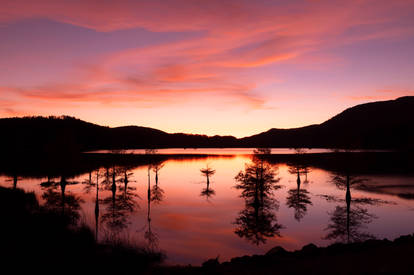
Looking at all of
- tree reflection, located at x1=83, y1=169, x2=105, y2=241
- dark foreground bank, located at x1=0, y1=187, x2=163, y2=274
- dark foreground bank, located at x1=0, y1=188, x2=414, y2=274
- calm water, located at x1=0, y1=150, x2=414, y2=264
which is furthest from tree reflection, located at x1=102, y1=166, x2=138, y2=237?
dark foreground bank, located at x1=0, y1=188, x2=414, y2=274

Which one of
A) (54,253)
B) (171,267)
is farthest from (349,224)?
(54,253)

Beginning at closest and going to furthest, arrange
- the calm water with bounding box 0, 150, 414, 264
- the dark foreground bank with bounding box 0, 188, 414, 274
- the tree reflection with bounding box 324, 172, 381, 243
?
the dark foreground bank with bounding box 0, 188, 414, 274, the calm water with bounding box 0, 150, 414, 264, the tree reflection with bounding box 324, 172, 381, 243

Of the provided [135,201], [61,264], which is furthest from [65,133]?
[61,264]

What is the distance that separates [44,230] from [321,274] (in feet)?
67.2

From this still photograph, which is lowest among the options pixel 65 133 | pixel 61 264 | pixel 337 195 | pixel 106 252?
pixel 337 195

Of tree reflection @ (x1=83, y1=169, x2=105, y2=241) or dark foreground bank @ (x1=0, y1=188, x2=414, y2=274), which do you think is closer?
dark foreground bank @ (x1=0, y1=188, x2=414, y2=274)

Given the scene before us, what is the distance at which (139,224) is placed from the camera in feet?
126

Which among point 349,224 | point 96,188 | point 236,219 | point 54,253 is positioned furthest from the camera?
point 96,188

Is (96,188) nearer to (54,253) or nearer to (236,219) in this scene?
(236,219)

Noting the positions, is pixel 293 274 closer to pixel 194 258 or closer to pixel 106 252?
pixel 106 252

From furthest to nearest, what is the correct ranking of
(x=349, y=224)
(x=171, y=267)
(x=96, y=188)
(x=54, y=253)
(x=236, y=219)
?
(x=96, y=188)
(x=236, y=219)
(x=349, y=224)
(x=54, y=253)
(x=171, y=267)

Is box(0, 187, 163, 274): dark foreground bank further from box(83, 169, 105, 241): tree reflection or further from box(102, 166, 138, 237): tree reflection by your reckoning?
box(102, 166, 138, 237): tree reflection

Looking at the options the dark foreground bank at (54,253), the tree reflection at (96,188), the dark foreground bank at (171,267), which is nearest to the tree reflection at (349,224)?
the dark foreground bank at (171,267)

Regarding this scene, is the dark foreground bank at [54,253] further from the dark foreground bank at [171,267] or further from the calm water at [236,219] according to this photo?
the calm water at [236,219]
